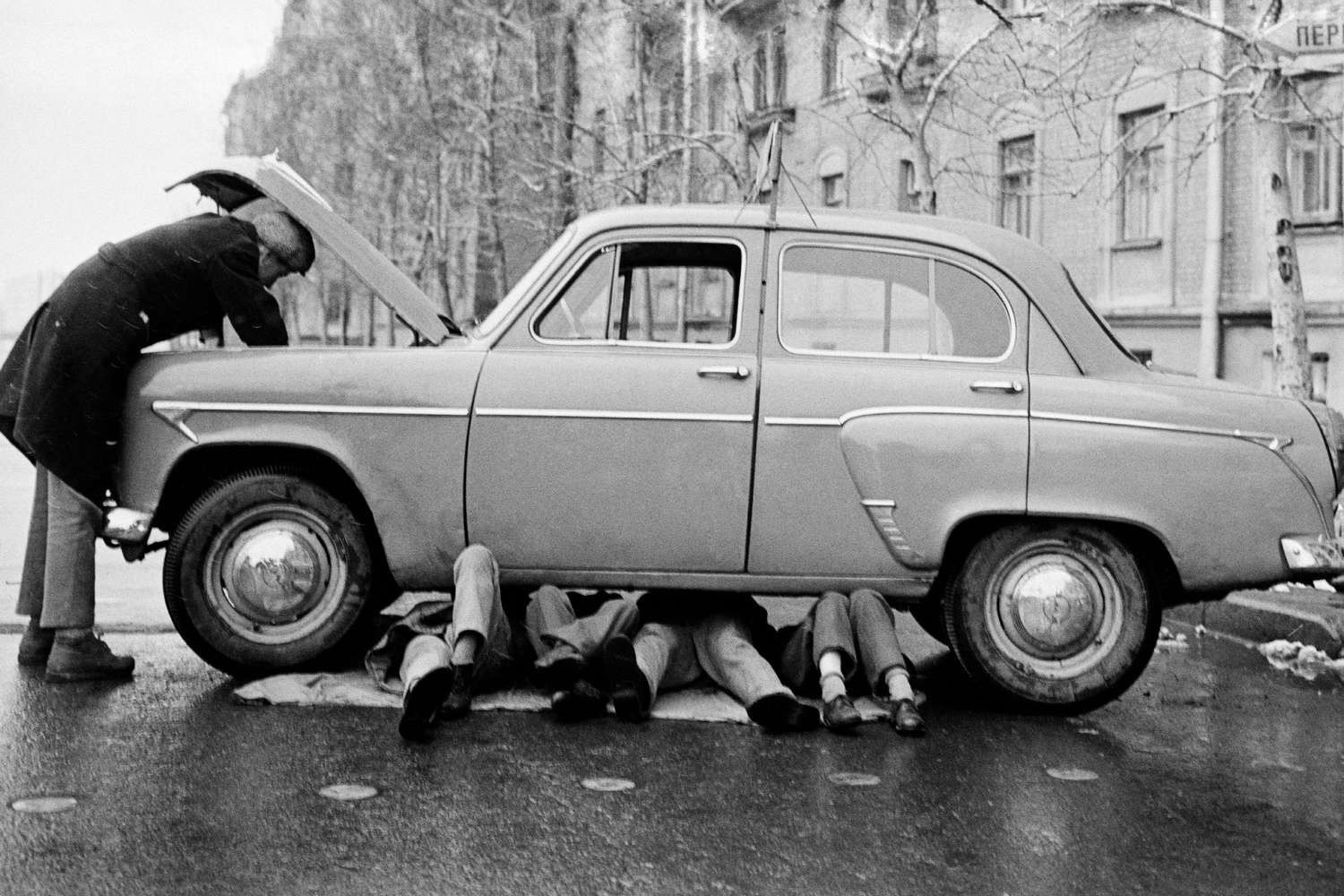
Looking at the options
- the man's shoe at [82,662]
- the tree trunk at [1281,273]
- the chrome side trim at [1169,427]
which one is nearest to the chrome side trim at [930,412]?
the chrome side trim at [1169,427]

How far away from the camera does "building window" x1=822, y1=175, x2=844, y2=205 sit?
1109 inches

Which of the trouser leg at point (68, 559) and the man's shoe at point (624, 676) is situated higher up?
the trouser leg at point (68, 559)

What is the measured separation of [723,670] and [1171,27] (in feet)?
54.0

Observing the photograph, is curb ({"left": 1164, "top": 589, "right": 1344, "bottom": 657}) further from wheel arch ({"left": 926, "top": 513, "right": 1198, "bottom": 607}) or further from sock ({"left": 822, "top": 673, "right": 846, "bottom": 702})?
sock ({"left": 822, "top": 673, "right": 846, "bottom": 702})

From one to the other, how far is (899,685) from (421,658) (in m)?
1.64

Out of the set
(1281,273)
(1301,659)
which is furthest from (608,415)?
(1281,273)

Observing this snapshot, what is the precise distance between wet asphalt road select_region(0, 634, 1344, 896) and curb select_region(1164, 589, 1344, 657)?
1.63 meters

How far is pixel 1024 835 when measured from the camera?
14.1 feet

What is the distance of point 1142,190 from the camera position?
2083 centimetres

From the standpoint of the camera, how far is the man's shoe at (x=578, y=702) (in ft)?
18.0

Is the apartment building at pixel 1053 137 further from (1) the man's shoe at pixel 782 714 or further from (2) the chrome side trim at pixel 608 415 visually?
(1) the man's shoe at pixel 782 714

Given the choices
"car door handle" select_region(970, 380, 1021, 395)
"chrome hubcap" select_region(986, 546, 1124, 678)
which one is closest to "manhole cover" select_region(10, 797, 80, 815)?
"chrome hubcap" select_region(986, 546, 1124, 678)

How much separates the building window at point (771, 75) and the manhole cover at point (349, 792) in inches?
933

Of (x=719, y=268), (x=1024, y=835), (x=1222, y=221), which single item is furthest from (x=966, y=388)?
(x=1222, y=221)
